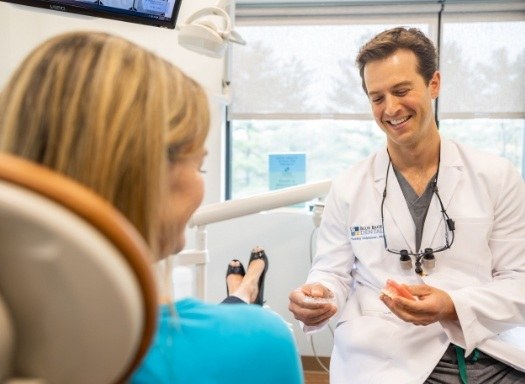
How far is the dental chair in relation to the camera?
297 millimetres

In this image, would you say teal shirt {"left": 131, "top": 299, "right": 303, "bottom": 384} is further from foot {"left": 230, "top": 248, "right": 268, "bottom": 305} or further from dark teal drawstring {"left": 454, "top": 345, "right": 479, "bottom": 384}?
foot {"left": 230, "top": 248, "right": 268, "bottom": 305}

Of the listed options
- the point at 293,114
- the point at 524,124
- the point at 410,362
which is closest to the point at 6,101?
the point at 410,362

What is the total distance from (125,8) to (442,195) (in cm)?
142

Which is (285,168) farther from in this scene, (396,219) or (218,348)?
(218,348)

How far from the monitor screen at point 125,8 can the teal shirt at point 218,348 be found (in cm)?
163

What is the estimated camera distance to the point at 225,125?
276cm

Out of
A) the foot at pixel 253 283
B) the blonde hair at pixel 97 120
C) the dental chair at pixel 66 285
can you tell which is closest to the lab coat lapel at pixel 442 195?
the foot at pixel 253 283

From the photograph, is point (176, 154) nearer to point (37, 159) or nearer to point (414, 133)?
point (37, 159)

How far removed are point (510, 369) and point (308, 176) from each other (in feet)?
5.32

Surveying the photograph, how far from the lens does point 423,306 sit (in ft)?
3.90

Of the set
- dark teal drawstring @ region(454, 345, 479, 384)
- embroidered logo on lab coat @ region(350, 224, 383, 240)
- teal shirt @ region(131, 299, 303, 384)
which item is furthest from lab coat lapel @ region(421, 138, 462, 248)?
teal shirt @ region(131, 299, 303, 384)

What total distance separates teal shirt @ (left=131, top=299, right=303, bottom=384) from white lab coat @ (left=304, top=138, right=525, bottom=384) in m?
0.74

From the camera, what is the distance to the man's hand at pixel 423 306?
1188 millimetres

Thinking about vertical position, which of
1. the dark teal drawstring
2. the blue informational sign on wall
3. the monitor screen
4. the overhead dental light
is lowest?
the dark teal drawstring
